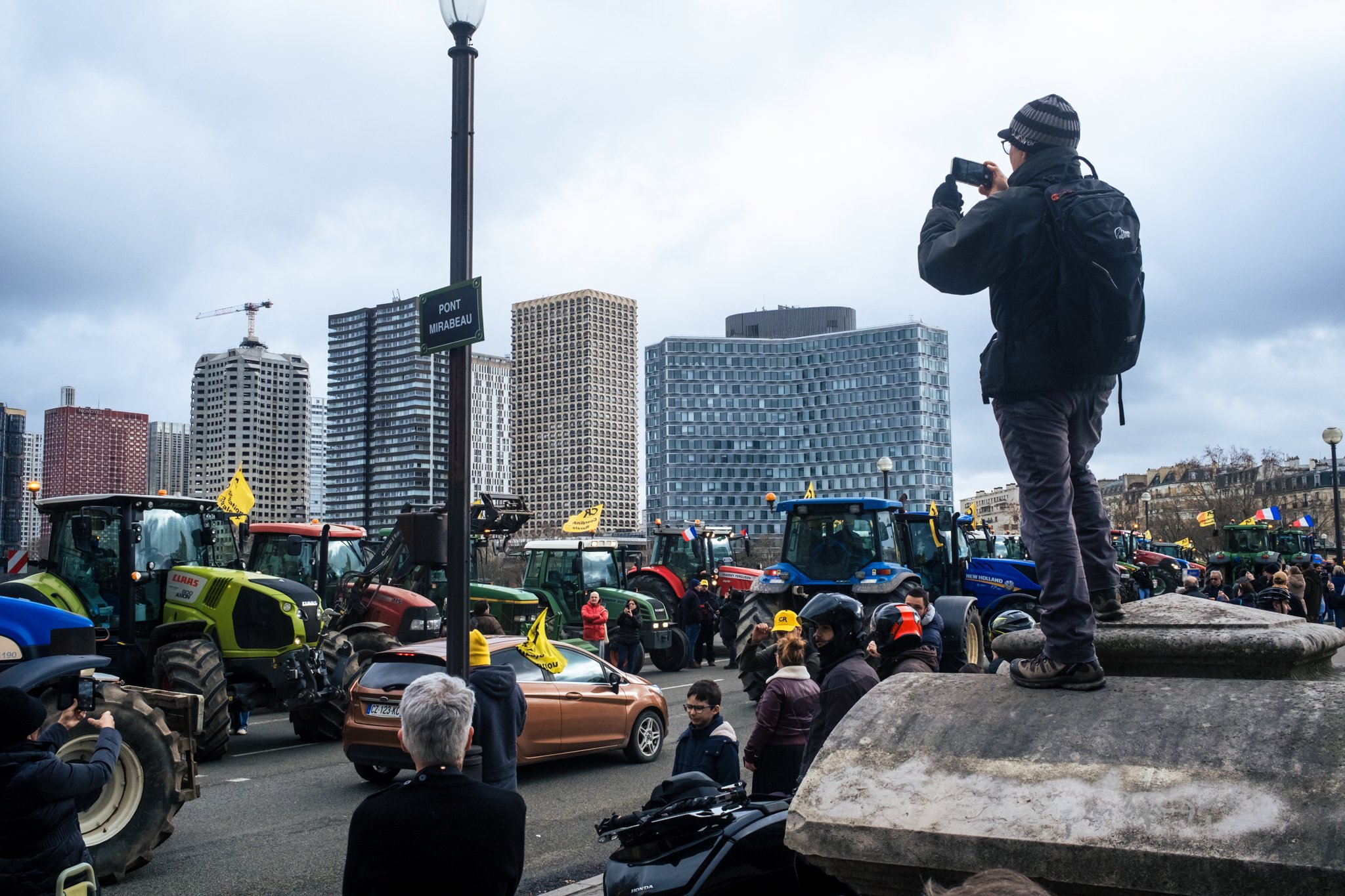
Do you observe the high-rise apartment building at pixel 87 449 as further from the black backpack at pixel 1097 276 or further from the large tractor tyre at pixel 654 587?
the black backpack at pixel 1097 276

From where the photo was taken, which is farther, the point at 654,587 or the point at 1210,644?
the point at 654,587

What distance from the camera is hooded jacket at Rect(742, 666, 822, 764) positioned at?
6727 mm

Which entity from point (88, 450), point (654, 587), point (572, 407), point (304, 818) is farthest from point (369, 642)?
point (572, 407)

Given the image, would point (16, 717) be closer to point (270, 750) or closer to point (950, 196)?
point (950, 196)

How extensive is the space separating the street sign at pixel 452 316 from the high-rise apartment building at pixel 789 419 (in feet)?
530

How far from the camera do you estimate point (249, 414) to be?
254 feet

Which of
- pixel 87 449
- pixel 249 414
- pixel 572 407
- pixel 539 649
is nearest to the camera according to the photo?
pixel 539 649

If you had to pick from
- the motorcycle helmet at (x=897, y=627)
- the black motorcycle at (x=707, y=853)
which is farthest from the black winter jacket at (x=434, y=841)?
the motorcycle helmet at (x=897, y=627)

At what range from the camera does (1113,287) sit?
128 inches

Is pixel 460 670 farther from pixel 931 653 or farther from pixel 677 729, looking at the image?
pixel 677 729

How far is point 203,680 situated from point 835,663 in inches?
320

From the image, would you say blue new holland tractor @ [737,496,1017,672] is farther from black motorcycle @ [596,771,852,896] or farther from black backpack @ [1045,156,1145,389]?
black backpack @ [1045,156,1145,389]

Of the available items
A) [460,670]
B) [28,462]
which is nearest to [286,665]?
[460,670]

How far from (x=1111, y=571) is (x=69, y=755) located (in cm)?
685
